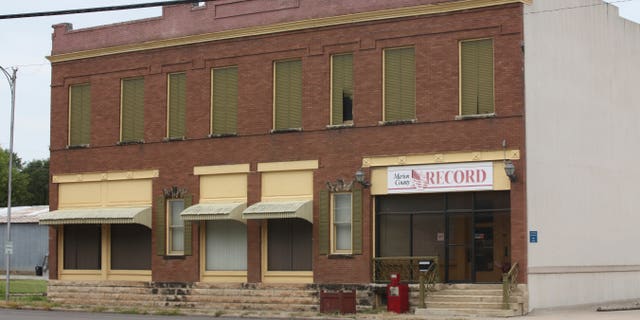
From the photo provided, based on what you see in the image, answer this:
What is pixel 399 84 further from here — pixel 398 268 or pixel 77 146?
pixel 77 146

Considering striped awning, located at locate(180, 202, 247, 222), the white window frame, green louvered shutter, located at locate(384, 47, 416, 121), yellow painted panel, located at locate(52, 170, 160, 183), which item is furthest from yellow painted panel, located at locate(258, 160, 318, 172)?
yellow painted panel, located at locate(52, 170, 160, 183)

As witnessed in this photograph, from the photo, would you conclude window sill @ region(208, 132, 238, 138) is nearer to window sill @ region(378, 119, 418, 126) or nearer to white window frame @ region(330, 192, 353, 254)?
white window frame @ region(330, 192, 353, 254)

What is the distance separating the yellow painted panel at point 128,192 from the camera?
4075cm

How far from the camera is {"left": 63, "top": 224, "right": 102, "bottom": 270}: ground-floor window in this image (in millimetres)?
41906

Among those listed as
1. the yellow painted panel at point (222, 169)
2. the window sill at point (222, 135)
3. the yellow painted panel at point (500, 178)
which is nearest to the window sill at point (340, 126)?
the yellow painted panel at point (222, 169)

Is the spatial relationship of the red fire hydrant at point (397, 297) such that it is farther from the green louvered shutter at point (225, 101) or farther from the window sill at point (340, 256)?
the green louvered shutter at point (225, 101)

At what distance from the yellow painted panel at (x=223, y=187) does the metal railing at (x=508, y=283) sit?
1045cm

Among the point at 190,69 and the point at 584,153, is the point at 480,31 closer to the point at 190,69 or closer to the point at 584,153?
the point at 584,153

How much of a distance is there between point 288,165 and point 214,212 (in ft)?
10.0

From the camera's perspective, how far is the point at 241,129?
38.4 meters

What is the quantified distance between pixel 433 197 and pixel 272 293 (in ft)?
21.8

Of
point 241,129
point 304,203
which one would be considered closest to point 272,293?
point 304,203

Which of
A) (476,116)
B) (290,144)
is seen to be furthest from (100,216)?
(476,116)

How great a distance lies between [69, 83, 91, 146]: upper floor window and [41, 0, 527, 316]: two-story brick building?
0.07m
